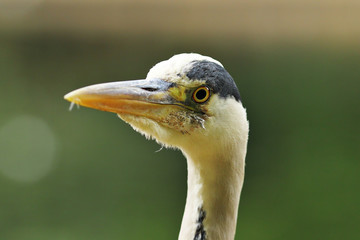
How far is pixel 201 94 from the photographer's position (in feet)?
3.71

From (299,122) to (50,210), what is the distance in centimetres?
226

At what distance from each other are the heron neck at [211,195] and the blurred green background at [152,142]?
230 centimetres

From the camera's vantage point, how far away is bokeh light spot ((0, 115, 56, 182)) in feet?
13.7

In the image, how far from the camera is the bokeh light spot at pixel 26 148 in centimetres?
419

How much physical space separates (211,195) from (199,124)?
161 mm

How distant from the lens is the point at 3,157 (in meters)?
4.27

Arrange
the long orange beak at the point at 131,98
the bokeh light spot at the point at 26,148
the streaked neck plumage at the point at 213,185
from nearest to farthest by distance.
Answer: the long orange beak at the point at 131,98
the streaked neck plumage at the point at 213,185
the bokeh light spot at the point at 26,148

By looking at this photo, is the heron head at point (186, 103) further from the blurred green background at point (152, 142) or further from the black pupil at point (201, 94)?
the blurred green background at point (152, 142)

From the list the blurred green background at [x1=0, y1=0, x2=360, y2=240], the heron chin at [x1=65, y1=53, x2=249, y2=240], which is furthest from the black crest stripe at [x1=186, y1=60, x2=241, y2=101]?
the blurred green background at [x1=0, y1=0, x2=360, y2=240]

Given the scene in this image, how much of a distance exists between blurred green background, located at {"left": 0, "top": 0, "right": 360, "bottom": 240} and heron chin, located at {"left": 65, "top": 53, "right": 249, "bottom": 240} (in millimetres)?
2309

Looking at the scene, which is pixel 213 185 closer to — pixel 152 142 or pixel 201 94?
pixel 201 94

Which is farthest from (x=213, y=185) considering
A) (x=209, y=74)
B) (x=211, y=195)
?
A: (x=209, y=74)

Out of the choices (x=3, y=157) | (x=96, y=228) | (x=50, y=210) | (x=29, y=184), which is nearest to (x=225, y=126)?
(x=96, y=228)

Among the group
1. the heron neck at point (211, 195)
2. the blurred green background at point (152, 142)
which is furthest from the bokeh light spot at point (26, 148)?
the heron neck at point (211, 195)
